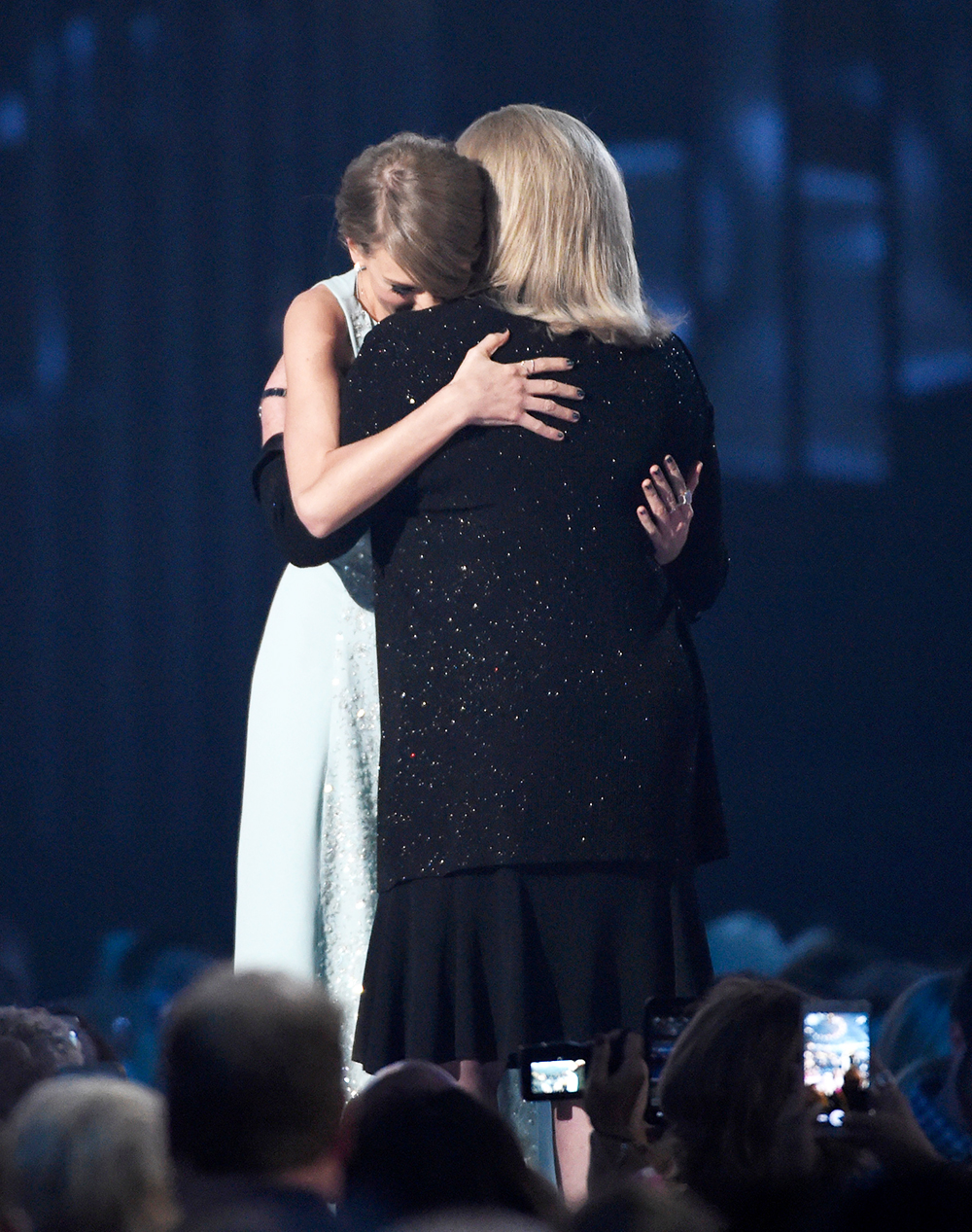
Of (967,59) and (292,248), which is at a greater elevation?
(967,59)

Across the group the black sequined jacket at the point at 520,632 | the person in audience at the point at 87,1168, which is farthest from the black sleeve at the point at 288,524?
the person in audience at the point at 87,1168

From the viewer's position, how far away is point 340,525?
6.42ft

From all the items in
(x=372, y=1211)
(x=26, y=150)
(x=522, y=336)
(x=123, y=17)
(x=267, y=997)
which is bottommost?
(x=372, y=1211)

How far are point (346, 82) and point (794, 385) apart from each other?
1.52 metres

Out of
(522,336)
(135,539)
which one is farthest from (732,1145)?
(135,539)

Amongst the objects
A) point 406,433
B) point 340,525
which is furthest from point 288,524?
point 406,433

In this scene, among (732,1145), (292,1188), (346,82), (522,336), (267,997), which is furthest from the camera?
(346,82)

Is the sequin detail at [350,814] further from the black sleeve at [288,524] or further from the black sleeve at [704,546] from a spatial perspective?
the black sleeve at [704,546]

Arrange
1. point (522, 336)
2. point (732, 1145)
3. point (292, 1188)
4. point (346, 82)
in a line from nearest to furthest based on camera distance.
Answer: point (292, 1188) < point (732, 1145) < point (522, 336) < point (346, 82)

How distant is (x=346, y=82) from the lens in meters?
5.20

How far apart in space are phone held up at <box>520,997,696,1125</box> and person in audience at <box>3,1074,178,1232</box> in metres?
0.58

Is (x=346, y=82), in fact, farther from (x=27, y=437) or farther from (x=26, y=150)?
(x=27, y=437)

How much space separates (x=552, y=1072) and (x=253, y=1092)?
70 cm

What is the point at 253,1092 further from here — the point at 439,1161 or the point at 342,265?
the point at 342,265
